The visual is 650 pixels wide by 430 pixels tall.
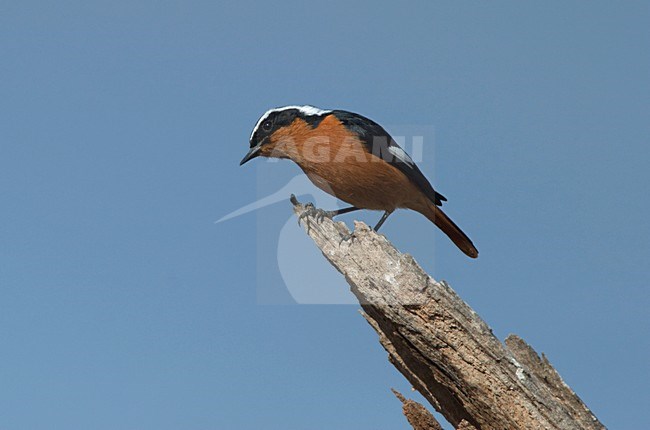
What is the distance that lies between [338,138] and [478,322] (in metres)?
2.38

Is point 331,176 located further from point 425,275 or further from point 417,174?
point 425,275

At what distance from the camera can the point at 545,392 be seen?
4793 millimetres

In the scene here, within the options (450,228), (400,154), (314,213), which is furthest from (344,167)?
(450,228)

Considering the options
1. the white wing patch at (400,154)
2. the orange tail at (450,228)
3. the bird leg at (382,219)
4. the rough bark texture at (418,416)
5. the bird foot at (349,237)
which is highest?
the white wing patch at (400,154)

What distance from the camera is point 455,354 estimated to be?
15.8 ft

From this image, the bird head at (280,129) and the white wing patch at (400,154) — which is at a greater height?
the bird head at (280,129)

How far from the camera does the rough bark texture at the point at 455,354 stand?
15.6 feet

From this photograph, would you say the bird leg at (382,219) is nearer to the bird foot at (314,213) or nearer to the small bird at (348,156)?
the small bird at (348,156)

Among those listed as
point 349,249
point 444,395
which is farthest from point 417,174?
point 444,395

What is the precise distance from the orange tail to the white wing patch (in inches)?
19.8

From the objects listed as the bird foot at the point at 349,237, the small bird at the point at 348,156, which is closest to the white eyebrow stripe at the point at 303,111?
the small bird at the point at 348,156

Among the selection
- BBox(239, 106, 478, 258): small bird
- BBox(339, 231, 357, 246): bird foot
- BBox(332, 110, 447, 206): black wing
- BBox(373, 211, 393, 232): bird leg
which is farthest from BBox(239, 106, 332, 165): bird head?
BBox(339, 231, 357, 246): bird foot

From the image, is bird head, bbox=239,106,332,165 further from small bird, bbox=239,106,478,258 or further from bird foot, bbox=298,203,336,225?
bird foot, bbox=298,203,336,225

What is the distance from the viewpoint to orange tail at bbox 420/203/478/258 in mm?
7145
